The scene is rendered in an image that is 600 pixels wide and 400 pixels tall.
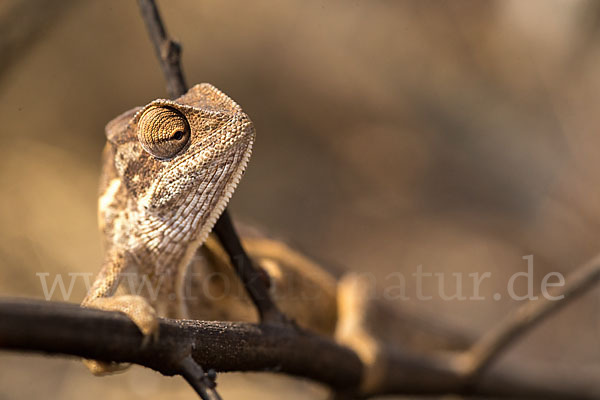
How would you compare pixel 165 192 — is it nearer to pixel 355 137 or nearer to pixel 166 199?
pixel 166 199

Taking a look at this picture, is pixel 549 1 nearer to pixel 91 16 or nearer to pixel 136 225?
pixel 91 16

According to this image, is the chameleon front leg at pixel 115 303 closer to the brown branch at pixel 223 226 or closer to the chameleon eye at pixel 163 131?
the brown branch at pixel 223 226

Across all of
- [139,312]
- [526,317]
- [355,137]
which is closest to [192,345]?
[139,312]

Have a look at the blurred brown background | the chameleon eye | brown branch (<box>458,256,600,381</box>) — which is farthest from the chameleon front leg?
brown branch (<box>458,256,600,381</box>)

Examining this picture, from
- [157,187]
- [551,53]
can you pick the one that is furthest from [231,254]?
[551,53]

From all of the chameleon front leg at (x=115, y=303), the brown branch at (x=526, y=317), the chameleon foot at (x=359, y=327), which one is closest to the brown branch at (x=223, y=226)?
the chameleon front leg at (x=115, y=303)

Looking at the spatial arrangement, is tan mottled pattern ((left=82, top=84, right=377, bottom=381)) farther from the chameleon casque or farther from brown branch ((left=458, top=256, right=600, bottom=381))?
brown branch ((left=458, top=256, right=600, bottom=381))

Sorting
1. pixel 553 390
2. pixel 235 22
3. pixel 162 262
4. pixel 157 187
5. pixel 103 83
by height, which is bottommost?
pixel 553 390
